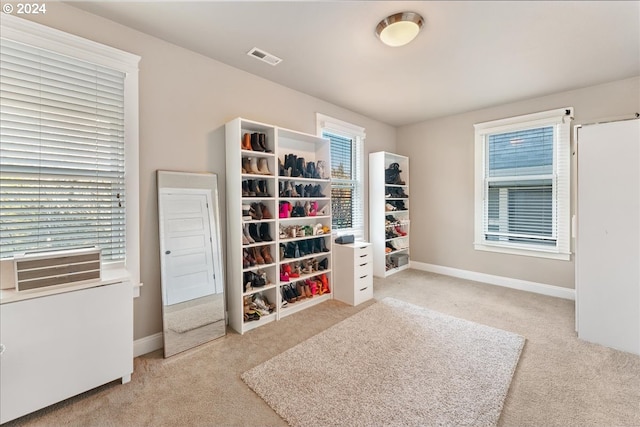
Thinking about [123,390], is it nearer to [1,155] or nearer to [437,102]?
[1,155]

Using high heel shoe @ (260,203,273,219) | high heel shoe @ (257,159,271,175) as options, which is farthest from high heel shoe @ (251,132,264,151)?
high heel shoe @ (260,203,273,219)

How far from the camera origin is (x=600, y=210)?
7.79ft

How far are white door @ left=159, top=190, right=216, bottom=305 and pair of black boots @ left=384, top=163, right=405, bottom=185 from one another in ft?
9.86

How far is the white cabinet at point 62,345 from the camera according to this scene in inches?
59.0

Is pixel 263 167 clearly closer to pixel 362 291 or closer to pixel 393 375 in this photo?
pixel 362 291

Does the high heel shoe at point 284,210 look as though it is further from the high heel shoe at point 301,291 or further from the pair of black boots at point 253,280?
the high heel shoe at point 301,291

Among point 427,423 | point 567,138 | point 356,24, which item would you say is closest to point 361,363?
point 427,423

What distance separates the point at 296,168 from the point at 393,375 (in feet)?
7.48

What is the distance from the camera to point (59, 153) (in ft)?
6.21

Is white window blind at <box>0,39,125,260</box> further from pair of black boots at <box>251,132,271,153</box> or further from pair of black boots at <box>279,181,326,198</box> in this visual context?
pair of black boots at <box>279,181,326,198</box>

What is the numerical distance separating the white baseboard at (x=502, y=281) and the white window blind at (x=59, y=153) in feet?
14.8

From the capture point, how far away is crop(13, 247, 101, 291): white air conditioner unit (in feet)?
5.18

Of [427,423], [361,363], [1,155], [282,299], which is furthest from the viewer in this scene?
[282,299]

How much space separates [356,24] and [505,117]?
119 inches
